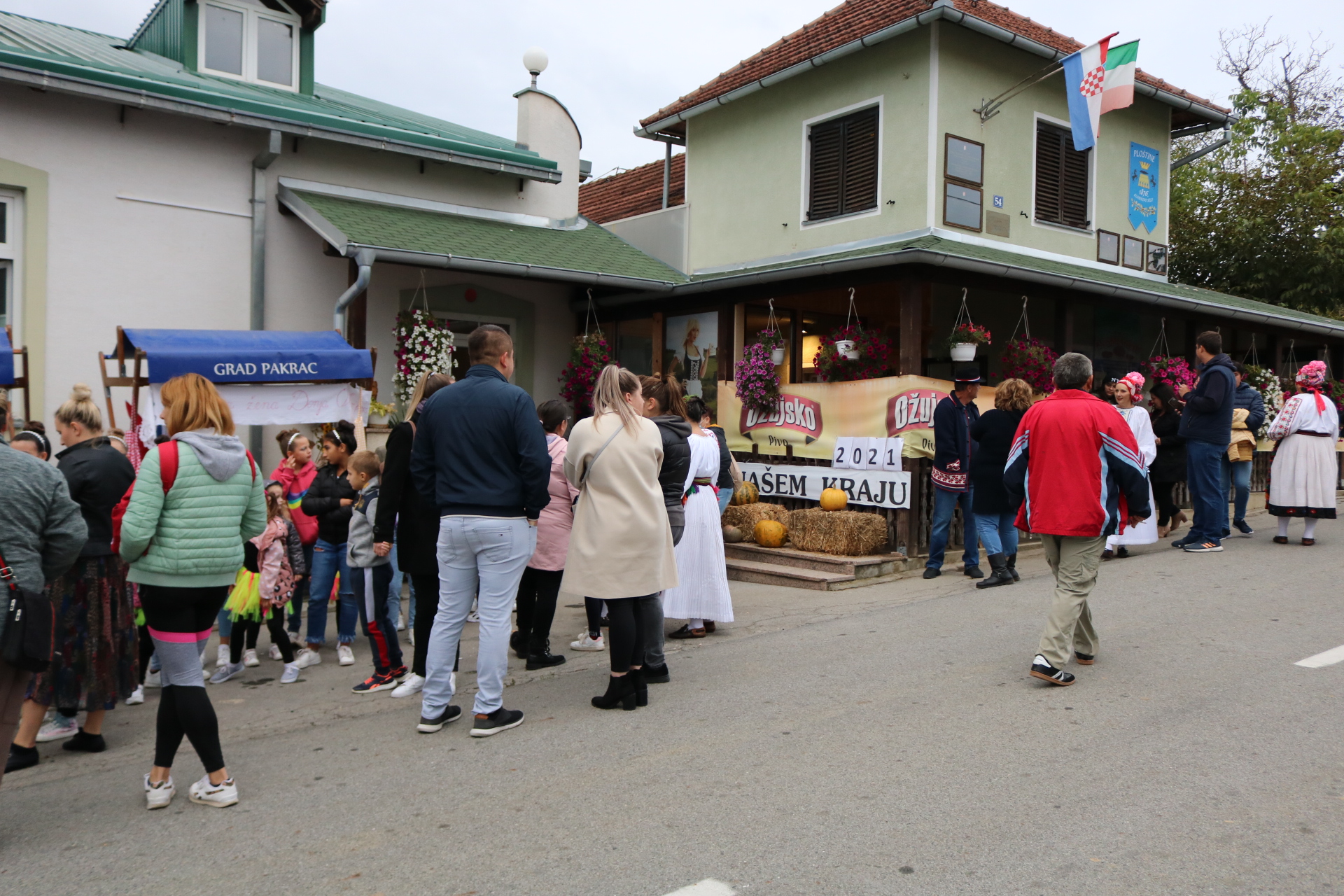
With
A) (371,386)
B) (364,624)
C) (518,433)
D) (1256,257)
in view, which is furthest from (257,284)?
(1256,257)

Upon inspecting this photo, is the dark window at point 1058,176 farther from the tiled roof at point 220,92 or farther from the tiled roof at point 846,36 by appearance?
the tiled roof at point 220,92

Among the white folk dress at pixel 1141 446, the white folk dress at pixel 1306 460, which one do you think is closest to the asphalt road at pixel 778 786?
the white folk dress at pixel 1141 446

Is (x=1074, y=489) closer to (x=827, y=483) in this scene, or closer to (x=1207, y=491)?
(x=1207, y=491)

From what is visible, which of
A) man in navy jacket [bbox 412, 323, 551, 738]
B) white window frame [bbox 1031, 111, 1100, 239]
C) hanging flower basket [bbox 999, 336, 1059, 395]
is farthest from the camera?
white window frame [bbox 1031, 111, 1100, 239]

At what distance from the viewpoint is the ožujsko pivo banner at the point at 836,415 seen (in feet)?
34.9

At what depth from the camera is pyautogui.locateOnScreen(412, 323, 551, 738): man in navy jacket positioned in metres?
4.95

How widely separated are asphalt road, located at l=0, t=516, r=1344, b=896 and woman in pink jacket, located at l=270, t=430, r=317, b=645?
0.59 meters

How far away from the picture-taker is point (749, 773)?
4301 millimetres

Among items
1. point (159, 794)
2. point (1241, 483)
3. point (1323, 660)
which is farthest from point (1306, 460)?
point (159, 794)

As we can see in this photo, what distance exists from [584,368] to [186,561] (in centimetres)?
887

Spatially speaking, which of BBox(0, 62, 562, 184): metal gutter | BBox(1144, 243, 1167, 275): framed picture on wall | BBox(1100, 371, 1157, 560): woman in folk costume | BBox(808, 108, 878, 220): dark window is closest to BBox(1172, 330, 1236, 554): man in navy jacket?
BBox(1100, 371, 1157, 560): woman in folk costume

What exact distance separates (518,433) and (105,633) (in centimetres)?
243

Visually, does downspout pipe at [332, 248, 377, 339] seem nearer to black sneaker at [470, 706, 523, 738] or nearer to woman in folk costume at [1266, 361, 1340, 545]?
black sneaker at [470, 706, 523, 738]

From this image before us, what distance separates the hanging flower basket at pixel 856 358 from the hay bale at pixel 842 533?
→ 68.5 inches
